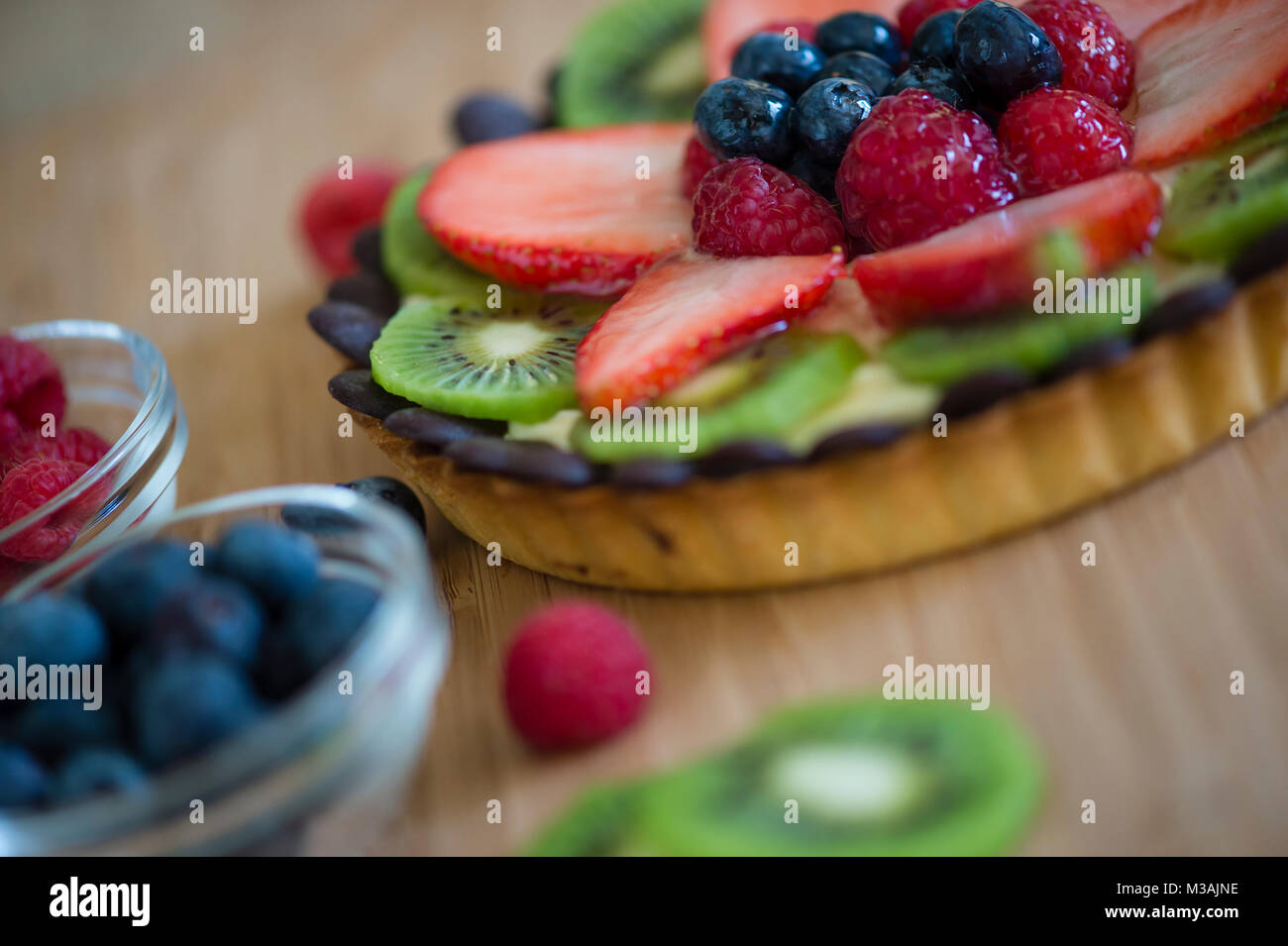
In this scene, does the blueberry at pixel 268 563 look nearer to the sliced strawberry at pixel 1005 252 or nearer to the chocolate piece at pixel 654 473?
the chocolate piece at pixel 654 473

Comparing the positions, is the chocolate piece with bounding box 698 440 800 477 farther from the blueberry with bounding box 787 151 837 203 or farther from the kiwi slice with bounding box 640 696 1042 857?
the blueberry with bounding box 787 151 837 203

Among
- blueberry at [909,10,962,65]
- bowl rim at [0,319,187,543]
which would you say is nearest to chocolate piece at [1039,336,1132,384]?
blueberry at [909,10,962,65]

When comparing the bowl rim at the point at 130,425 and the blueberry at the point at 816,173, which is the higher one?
the blueberry at the point at 816,173

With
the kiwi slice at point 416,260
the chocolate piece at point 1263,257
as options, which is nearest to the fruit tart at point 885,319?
the chocolate piece at point 1263,257

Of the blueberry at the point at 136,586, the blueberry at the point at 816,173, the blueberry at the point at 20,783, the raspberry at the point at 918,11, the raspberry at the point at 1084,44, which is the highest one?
the raspberry at the point at 918,11

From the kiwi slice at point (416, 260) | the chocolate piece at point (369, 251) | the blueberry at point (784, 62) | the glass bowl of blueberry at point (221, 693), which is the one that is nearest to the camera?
the glass bowl of blueberry at point (221, 693)
